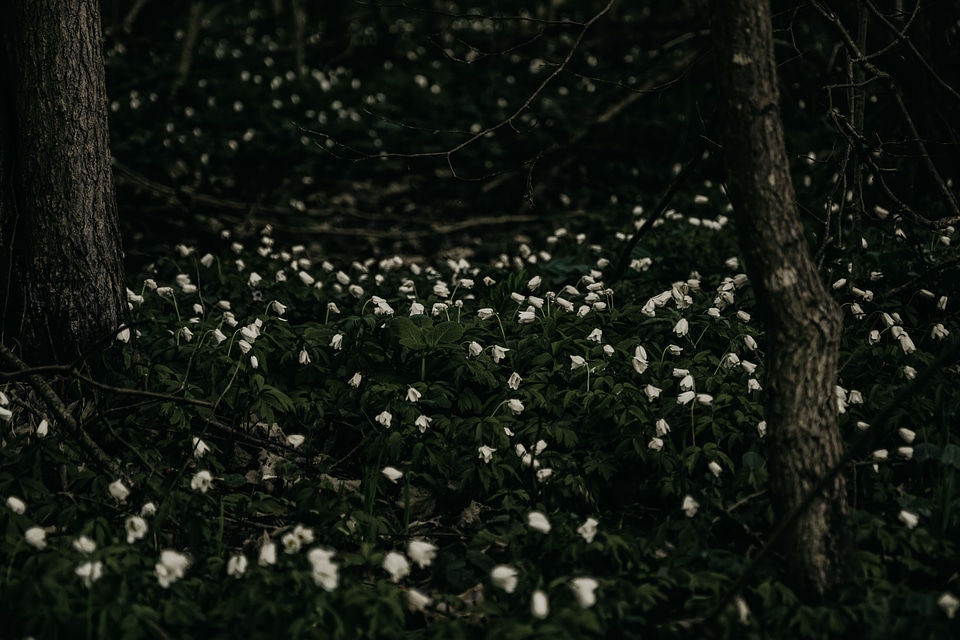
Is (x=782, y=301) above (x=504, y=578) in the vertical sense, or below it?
above

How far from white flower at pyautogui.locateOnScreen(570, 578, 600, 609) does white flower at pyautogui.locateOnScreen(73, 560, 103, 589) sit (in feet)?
5.19

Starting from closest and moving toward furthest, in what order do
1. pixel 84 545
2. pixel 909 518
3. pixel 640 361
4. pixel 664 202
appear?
pixel 84 545
pixel 909 518
pixel 640 361
pixel 664 202

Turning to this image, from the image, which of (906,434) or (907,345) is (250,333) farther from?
(907,345)

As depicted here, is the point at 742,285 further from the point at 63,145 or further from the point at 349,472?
the point at 63,145

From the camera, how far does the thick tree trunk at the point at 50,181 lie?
4.16 m

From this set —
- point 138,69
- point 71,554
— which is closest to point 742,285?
point 71,554

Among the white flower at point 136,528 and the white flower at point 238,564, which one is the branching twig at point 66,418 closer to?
the white flower at point 136,528

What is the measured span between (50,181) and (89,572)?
2.30 m

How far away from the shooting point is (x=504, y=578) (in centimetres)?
280

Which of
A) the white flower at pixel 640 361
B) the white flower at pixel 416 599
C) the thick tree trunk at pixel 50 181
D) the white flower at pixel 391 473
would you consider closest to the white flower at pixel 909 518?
the white flower at pixel 640 361

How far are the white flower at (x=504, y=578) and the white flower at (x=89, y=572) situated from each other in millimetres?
1316

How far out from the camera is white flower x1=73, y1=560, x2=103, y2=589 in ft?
8.86

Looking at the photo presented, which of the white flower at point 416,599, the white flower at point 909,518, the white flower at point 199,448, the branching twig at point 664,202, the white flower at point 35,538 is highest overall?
the branching twig at point 664,202

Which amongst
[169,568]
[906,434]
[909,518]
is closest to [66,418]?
[169,568]
